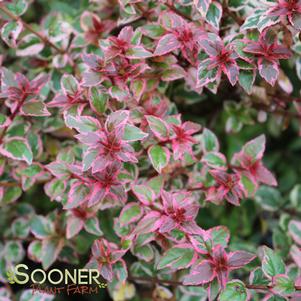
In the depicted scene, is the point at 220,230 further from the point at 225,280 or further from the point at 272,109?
the point at 272,109

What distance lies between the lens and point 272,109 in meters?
1.77

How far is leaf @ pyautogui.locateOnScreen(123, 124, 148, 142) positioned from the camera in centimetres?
124

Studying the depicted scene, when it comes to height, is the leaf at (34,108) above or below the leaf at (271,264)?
above

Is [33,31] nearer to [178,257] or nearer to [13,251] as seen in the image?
[13,251]

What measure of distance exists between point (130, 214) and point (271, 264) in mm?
414

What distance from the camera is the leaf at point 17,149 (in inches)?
55.8

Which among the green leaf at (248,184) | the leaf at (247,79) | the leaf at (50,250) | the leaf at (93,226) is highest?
the leaf at (247,79)

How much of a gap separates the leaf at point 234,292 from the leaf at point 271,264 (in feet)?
0.25

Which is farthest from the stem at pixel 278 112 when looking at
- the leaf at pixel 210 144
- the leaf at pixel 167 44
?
the leaf at pixel 167 44

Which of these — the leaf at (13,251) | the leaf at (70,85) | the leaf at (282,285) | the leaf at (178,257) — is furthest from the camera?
the leaf at (13,251)

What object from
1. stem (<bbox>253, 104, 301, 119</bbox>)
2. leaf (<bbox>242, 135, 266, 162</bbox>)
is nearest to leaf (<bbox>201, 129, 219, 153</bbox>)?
leaf (<bbox>242, 135, 266, 162</bbox>)

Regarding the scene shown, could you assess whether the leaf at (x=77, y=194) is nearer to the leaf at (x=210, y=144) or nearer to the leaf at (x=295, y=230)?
the leaf at (x=210, y=144)

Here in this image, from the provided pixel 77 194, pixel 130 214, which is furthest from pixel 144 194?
pixel 77 194

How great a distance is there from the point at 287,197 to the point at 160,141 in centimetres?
81
